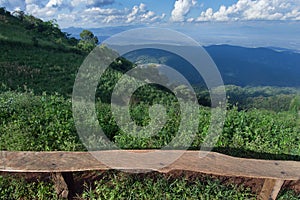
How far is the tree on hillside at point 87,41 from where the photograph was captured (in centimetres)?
2819

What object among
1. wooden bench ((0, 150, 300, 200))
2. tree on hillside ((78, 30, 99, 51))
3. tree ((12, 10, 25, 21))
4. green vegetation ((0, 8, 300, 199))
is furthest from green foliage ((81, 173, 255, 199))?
tree ((12, 10, 25, 21))

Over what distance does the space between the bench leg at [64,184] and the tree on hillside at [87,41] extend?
25.8 m

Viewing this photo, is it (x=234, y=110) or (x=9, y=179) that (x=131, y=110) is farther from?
(x=9, y=179)

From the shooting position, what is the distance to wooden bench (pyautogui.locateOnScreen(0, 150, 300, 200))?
2.47m

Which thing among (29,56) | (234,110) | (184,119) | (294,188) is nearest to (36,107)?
(184,119)

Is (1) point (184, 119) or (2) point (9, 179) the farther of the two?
(1) point (184, 119)

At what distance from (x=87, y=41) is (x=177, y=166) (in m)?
30.2

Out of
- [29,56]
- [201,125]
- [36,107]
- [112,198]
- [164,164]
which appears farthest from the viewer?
[29,56]

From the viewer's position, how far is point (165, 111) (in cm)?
411

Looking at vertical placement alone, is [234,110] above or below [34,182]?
above

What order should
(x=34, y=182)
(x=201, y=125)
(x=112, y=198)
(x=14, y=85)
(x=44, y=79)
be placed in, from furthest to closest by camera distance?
(x=44, y=79), (x=14, y=85), (x=201, y=125), (x=34, y=182), (x=112, y=198)

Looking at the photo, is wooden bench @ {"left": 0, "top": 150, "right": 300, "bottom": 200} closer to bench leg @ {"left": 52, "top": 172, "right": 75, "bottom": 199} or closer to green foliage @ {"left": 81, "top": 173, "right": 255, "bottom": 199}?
bench leg @ {"left": 52, "top": 172, "right": 75, "bottom": 199}

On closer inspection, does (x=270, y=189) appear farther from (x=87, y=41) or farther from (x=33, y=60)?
(x=87, y=41)

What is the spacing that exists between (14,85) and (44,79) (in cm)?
214
